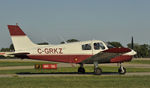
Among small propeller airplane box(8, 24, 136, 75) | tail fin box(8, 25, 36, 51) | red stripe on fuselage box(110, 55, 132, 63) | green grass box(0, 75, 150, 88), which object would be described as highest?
tail fin box(8, 25, 36, 51)

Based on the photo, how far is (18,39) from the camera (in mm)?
26141

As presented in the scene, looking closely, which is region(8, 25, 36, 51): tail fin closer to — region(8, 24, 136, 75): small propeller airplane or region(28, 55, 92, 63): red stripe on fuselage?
region(8, 24, 136, 75): small propeller airplane

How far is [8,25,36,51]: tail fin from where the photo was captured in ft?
85.1

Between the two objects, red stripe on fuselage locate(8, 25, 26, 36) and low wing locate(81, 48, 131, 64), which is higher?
red stripe on fuselage locate(8, 25, 26, 36)

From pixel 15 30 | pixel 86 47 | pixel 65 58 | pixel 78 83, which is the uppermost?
pixel 15 30

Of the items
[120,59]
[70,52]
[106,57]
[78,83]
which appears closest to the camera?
[78,83]

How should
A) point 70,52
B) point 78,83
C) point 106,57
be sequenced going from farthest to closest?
1. point 70,52
2. point 106,57
3. point 78,83

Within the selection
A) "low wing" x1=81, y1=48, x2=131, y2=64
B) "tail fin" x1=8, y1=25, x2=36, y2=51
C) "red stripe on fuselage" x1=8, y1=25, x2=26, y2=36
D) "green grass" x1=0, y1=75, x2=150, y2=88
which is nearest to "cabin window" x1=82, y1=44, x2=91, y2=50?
"low wing" x1=81, y1=48, x2=131, y2=64

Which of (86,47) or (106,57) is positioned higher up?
(86,47)

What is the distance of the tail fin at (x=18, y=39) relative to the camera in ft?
85.1

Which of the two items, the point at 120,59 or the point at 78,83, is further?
the point at 120,59

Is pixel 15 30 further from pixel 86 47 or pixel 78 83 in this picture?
pixel 78 83

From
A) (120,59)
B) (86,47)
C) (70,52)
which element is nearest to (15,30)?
(70,52)

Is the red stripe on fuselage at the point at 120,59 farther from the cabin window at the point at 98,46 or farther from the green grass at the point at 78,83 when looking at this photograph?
the green grass at the point at 78,83
